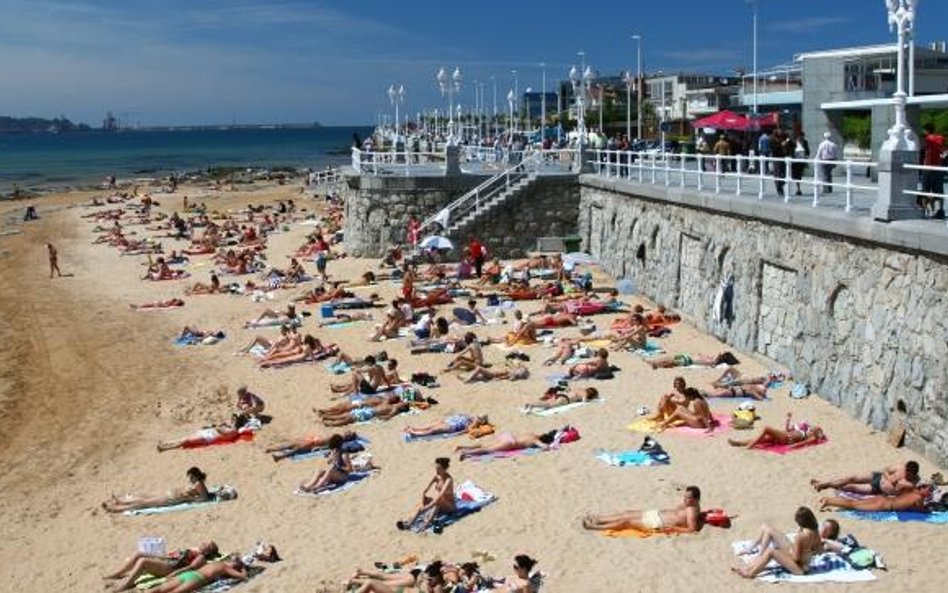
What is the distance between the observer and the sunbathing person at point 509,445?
13172 millimetres

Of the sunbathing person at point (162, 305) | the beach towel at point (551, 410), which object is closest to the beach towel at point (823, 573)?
the beach towel at point (551, 410)

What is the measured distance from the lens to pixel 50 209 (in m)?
59.4

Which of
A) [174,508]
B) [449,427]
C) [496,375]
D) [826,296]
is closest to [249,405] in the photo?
[449,427]

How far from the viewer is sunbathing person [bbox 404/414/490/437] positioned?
14039 millimetres

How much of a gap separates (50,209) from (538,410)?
51.4 metres

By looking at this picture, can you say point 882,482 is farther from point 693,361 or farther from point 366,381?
point 366,381

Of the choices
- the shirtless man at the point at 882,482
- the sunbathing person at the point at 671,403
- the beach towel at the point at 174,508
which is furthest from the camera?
the sunbathing person at the point at 671,403

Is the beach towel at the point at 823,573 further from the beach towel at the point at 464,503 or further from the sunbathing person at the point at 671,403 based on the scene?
the sunbathing person at the point at 671,403

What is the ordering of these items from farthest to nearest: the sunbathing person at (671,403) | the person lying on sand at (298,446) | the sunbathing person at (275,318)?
the sunbathing person at (275,318), the sunbathing person at (671,403), the person lying on sand at (298,446)

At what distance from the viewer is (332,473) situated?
12.4 m

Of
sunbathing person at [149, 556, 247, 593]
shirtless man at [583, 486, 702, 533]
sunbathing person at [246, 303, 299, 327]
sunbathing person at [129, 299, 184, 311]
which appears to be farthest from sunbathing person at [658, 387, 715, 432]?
sunbathing person at [129, 299, 184, 311]

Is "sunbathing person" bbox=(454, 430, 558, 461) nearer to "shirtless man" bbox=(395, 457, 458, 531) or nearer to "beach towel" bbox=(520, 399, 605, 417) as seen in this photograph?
"beach towel" bbox=(520, 399, 605, 417)

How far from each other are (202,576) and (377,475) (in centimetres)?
315

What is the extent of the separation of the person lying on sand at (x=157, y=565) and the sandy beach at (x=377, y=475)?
1.29ft
